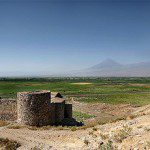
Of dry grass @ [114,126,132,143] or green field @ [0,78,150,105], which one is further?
green field @ [0,78,150,105]

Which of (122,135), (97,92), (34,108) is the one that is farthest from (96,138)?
(97,92)

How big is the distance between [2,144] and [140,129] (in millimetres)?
7795

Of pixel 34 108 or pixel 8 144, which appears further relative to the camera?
pixel 34 108

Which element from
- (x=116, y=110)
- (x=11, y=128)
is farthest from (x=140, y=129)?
(x=116, y=110)

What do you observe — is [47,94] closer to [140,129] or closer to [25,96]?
[25,96]

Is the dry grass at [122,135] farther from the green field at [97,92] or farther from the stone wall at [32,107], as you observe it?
the green field at [97,92]

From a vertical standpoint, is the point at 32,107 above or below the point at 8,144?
above

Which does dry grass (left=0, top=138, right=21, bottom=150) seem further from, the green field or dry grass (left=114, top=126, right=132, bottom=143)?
the green field

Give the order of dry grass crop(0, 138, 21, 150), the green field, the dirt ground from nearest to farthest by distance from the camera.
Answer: the dirt ground → dry grass crop(0, 138, 21, 150) → the green field

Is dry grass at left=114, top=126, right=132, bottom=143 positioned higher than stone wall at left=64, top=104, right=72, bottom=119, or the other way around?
dry grass at left=114, top=126, right=132, bottom=143

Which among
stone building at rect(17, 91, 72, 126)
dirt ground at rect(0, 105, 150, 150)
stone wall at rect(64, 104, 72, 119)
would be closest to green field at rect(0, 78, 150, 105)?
stone wall at rect(64, 104, 72, 119)

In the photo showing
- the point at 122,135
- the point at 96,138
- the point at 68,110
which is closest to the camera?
the point at 122,135

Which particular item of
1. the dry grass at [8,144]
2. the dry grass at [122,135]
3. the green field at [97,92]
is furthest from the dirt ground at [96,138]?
the green field at [97,92]

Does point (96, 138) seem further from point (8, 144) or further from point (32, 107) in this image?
point (32, 107)
